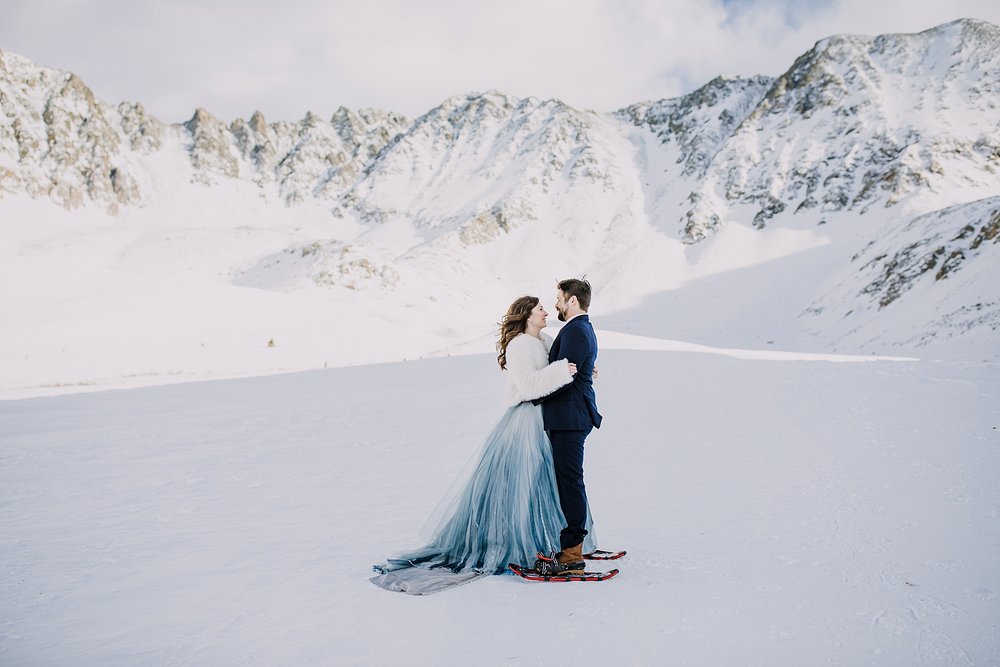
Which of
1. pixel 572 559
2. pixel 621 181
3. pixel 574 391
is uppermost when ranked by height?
pixel 621 181

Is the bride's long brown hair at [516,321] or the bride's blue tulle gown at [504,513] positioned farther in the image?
the bride's long brown hair at [516,321]

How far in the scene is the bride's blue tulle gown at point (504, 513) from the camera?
14.5 feet

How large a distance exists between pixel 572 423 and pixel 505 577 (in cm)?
130

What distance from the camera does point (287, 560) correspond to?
4.61 m

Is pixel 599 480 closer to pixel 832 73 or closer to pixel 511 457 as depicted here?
pixel 511 457

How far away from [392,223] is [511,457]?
10619cm

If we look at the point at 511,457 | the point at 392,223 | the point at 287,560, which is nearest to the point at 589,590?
the point at 511,457

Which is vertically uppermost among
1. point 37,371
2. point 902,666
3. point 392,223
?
point 392,223

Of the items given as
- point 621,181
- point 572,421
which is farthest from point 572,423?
point 621,181

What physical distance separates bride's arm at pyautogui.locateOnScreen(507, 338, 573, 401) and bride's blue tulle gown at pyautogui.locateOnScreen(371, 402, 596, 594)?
29 cm

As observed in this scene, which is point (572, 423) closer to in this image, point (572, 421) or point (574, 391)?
point (572, 421)

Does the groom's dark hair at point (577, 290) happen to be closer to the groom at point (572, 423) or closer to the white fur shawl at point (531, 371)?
the groom at point (572, 423)

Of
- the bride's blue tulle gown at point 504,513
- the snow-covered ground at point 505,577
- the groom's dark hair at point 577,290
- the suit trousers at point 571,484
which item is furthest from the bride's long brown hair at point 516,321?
the snow-covered ground at point 505,577

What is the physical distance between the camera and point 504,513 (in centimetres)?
454
